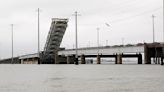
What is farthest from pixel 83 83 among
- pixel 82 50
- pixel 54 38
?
pixel 82 50

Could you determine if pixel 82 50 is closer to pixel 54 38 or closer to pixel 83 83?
pixel 54 38

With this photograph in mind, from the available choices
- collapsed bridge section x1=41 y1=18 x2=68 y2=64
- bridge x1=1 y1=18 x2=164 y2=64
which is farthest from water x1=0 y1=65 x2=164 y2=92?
collapsed bridge section x1=41 y1=18 x2=68 y2=64

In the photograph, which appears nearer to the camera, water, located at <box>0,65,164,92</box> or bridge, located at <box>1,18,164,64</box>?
water, located at <box>0,65,164,92</box>

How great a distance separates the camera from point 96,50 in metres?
123

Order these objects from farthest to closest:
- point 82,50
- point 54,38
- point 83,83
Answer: point 82,50 → point 54,38 → point 83,83

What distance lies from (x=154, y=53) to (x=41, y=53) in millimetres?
35521

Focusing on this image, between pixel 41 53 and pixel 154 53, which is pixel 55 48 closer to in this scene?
pixel 41 53

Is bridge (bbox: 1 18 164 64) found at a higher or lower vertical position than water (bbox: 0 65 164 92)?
higher

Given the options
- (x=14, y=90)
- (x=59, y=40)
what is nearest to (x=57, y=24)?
(x=59, y=40)

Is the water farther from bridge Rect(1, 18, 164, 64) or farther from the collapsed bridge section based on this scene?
the collapsed bridge section

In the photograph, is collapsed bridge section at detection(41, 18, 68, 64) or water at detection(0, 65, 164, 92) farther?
collapsed bridge section at detection(41, 18, 68, 64)

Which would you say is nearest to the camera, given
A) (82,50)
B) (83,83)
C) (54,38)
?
(83,83)

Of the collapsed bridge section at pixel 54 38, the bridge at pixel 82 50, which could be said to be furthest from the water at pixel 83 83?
the collapsed bridge section at pixel 54 38

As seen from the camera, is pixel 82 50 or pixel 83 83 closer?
pixel 83 83
